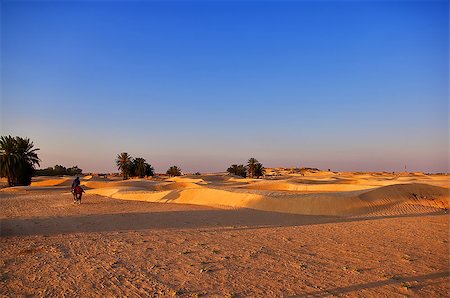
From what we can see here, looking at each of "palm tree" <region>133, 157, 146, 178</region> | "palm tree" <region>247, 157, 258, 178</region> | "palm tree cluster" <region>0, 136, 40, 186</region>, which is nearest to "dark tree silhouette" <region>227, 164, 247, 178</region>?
"palm tree" <region>247, 157, 258, 178</region>

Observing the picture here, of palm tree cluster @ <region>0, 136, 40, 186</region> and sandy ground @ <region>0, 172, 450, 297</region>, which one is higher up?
palm tree cluster @ <region>0, 136, 40, 186</region>

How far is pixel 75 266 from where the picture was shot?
26.0 ft

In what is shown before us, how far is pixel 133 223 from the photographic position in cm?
1509

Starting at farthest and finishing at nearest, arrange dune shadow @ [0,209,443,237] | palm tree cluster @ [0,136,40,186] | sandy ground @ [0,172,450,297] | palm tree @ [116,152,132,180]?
palm tree @ [116,152,132,180], palm tree cluster @ [0,136,40,186], dune shadow @ [0,209,443,237], sandy ground @ [0,172,450,297]

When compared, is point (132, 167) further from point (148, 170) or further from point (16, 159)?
point (16, 159)

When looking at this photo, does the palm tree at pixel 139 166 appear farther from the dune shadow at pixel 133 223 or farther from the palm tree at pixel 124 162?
the dune shadow at pixel 133 223

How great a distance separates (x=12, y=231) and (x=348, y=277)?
12558mm

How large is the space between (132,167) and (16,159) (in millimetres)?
29839

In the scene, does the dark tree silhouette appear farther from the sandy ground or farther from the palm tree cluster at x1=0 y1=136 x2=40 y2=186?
the sandy ground

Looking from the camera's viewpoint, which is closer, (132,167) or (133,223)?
(133,223)

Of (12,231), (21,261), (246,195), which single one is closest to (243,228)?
(21,261)

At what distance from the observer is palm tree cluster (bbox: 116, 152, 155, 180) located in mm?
68875

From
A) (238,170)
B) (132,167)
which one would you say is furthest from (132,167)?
(238,170)

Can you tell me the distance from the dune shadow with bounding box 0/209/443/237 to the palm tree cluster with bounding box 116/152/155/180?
53.0 meters
